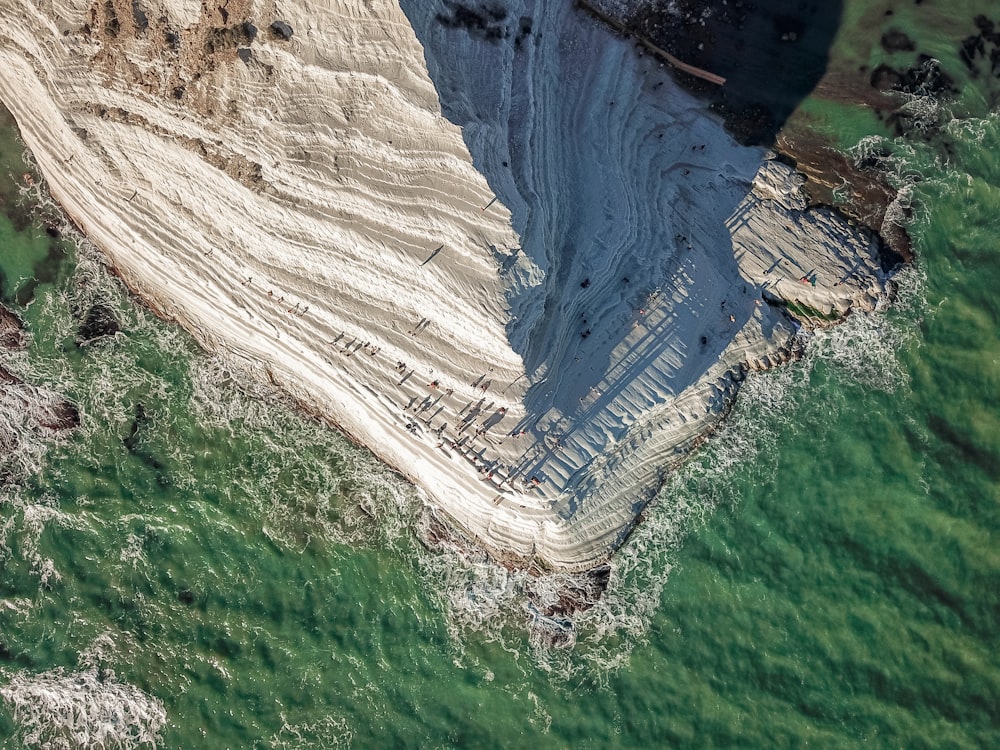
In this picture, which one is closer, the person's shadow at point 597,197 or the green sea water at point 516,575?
the person's shadow at point 597,197

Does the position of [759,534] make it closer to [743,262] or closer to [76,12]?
[743,262]

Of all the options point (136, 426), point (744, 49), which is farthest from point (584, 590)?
point (744, 49)

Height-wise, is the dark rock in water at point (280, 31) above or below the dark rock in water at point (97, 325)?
above

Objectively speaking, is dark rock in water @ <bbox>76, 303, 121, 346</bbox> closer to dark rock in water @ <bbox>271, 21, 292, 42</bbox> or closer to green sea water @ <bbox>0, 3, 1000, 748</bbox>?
green sea water @ <bbox>0, 3, 1000, 748</bbox>

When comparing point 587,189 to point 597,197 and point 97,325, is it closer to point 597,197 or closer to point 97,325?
point 597,197

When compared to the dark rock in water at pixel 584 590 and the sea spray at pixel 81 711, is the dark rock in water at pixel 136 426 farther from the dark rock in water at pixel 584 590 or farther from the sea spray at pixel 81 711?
the dark rock in water at pixel 584 590

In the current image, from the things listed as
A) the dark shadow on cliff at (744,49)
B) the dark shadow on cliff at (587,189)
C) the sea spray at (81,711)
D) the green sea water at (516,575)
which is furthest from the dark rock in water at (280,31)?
the sea spray at (81,711)
